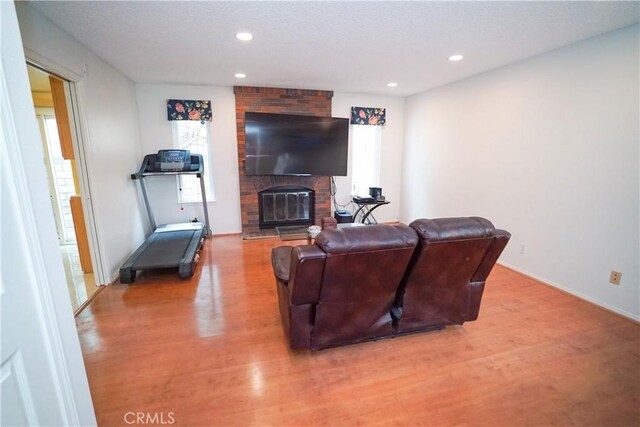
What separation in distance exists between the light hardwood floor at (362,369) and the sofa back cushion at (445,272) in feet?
0.73

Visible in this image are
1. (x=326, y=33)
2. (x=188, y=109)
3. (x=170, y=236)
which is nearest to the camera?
(x=326, y=33)

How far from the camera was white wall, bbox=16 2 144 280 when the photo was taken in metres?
2.23

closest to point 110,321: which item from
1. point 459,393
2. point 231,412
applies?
point 231,412

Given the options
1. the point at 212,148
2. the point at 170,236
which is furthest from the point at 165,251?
the point at 212,148

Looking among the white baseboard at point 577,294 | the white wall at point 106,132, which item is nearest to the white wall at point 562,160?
the white baseboard at point 577,294

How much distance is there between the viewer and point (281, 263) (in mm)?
2094

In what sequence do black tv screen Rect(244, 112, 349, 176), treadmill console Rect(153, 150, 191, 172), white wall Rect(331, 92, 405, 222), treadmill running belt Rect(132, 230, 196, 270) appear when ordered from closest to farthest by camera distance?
treadmill running belt Rect(132, 230, 196, 270) → treadmill console Rect(153, 150, 191, 172) → black tv screen Rect(244, 112, 349, 176) → white wall Rect(331, 92, 405, 222)

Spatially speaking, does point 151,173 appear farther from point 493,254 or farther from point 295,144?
point 493,254

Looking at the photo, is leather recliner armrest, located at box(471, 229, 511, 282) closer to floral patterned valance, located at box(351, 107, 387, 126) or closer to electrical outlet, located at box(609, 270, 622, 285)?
electrical outlet, located at box(609, 270, 622, 285)

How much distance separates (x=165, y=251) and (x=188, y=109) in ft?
7.34

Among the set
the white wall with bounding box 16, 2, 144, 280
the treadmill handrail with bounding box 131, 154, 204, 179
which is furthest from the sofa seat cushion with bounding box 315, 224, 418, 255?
the treadmill handrail with bounding box 131, 154, 204, 179

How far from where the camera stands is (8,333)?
80 centimetres

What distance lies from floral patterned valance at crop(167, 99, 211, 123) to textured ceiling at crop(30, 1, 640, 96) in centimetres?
57

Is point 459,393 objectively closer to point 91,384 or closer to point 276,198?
point 91,384
